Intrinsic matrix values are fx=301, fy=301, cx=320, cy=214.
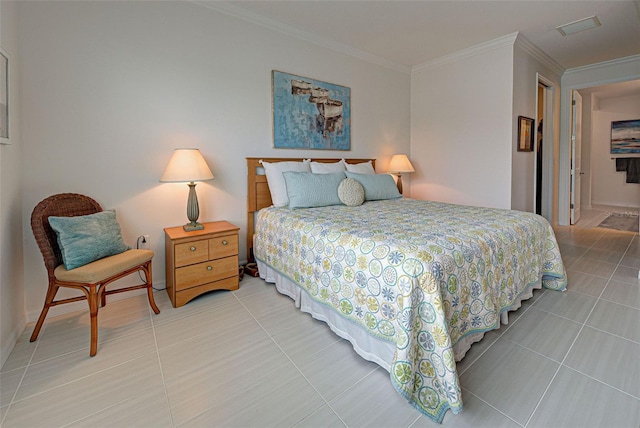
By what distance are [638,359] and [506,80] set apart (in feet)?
10.0

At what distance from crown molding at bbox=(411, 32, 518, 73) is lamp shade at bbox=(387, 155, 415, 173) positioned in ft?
4.54

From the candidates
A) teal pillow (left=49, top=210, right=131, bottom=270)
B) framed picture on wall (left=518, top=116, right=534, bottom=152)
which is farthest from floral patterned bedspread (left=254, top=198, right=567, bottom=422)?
framed picture on wall (left=518, top=116, right=534, bottom=152)

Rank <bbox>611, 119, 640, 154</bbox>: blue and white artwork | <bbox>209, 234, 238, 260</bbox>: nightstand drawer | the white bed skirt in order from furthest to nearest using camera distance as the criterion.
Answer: <bbox>611, 119, 640, 154</bbox>: blue and white artwork → <bbox>209, 234, 238, 260</bbox>: nightstand drawer → the white bed skirt

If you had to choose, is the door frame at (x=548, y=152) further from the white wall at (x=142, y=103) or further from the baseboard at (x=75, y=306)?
the baseboard at (x=75, y=306)

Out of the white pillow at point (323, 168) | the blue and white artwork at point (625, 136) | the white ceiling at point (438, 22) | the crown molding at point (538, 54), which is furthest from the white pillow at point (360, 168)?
the blue and white artwork at point (625, 136)

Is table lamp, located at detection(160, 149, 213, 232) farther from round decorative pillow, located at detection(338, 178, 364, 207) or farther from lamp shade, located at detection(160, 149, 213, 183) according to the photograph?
round decorative pillow, located at detection(338, 178, 364, 207)

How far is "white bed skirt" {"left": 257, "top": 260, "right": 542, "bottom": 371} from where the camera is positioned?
157 centimetres

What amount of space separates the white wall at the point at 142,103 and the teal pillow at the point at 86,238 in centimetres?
39

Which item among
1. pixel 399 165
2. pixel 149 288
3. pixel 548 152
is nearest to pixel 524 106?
pixel 548 152

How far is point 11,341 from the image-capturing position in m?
1.79

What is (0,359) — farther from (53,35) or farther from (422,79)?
(422,79)

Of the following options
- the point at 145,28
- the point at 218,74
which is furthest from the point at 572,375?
the point at 145,28

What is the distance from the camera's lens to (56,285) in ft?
6.01

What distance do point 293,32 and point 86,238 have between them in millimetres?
2771
